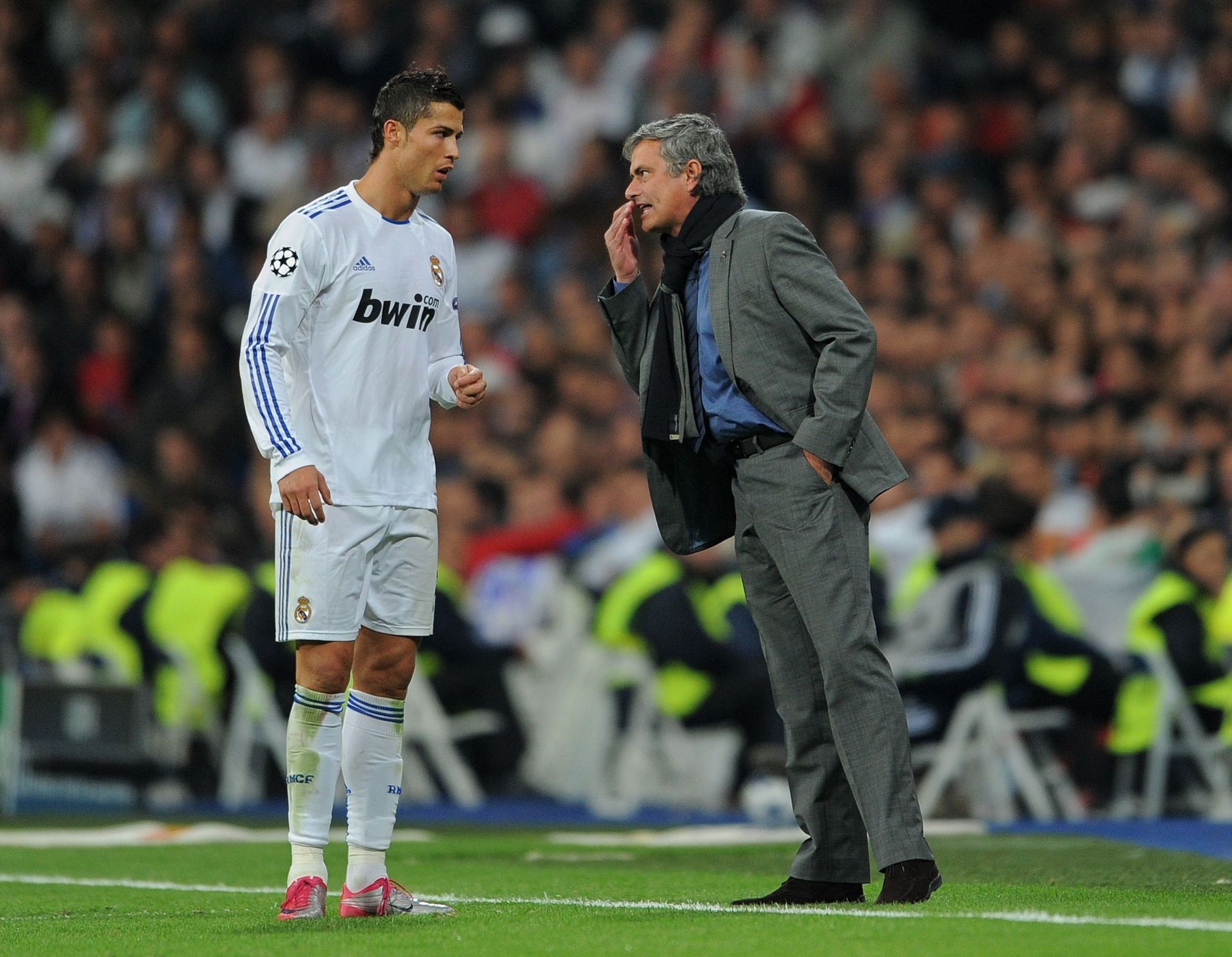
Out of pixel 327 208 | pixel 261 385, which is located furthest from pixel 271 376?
pixel 327 208

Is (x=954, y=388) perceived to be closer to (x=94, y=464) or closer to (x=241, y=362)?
(x=94, y=464)

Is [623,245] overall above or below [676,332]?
above

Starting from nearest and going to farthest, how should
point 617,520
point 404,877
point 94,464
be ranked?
1. point 404,877
2. point 617,520
3. point 94,464

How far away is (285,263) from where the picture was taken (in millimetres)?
6113

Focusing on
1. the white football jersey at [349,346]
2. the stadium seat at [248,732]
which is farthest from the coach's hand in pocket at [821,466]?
the stadium seat at [248,732]

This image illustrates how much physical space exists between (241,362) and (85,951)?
1.71 metres

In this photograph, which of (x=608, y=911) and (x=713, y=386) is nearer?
(x=608, y=911)

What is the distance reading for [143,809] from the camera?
13.1 metres

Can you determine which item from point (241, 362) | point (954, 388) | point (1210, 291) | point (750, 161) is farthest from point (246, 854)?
point (750, 161)

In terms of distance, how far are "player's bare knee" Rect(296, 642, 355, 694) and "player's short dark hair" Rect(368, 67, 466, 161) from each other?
1514mm

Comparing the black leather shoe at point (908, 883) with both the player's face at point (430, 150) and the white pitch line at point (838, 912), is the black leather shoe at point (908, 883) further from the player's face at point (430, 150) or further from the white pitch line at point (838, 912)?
the player's face at point (430, 150)

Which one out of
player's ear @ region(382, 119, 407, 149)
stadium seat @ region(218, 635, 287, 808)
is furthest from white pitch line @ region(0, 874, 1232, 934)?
stadium seat @ region(218, 635, 287, 808)

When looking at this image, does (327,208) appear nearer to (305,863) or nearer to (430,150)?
(430,150)

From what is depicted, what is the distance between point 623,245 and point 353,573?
128 centimetres
